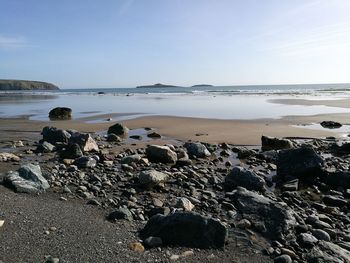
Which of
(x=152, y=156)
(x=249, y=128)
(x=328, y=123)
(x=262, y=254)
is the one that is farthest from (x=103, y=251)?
(x=328, y=123)

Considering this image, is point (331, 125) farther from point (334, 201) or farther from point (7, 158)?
point (7, 158)

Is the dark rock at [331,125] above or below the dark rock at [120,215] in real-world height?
below

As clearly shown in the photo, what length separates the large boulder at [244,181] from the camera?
8961 mm

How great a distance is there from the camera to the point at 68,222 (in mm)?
6055

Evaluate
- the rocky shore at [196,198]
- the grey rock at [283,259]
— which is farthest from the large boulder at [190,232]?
the grey rock at [283,259]

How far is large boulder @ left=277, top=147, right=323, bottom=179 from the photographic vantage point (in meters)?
10.2

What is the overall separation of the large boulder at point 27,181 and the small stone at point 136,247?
10.7 feet

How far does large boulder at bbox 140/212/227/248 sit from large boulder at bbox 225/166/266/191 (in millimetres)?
3377

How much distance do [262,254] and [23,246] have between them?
3.40 m

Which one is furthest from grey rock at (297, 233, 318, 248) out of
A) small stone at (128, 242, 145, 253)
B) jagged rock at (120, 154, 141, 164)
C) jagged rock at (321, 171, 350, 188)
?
jagged rock at (120, 154, 141, 164)

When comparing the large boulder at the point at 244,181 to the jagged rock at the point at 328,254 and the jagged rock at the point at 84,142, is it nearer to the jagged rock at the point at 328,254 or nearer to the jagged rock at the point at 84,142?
the jagged rock at the point at 328,254

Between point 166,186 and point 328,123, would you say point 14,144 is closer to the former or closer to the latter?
point 166,186

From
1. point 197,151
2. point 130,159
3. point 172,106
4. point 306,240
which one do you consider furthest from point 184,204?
point 172,106

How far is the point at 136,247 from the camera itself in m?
5.29
